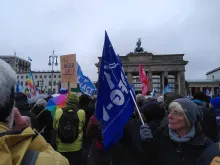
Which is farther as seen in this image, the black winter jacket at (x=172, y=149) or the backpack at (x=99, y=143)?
the backpack at (x=99, y=143)

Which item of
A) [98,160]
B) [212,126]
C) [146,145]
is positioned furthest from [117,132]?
[212,126]

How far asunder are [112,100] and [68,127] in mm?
1647

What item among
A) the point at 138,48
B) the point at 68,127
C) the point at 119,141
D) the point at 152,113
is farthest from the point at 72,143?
the point at 138,48

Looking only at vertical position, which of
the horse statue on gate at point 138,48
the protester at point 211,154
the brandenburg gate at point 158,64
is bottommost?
the protester at point 211,154

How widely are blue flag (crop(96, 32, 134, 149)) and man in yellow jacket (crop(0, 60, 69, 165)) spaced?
1822 millimetres

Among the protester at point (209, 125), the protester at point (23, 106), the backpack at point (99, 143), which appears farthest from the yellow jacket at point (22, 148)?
the protester at point (209, 125)

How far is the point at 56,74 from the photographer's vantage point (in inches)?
3674

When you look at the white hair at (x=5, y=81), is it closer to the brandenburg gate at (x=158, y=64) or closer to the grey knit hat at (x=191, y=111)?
the grey knit hat at (x=191, y=111)

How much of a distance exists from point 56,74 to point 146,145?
92930mm

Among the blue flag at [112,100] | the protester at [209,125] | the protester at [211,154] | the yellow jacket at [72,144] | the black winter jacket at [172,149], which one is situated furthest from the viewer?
the protester at [209,125]

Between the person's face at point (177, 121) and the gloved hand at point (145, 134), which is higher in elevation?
the person's face at point (177, 121)

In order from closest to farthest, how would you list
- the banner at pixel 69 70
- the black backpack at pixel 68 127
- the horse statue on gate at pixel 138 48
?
the black backpack at pixel 68 127 < the banner at pixel 69 70 < the horse statue on gate at pixel 138 48

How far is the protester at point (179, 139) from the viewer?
2.73 meters

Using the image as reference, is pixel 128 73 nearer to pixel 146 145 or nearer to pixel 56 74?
pixel 56 74
